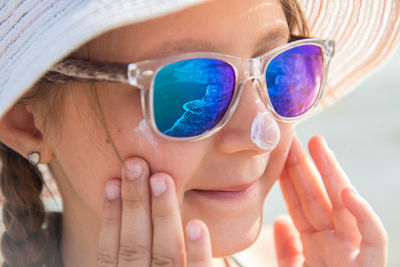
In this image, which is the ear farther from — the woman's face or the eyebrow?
the eyebrow

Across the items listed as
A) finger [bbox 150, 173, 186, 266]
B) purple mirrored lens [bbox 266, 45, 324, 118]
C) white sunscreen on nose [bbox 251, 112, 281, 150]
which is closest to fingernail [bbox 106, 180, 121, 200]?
finger [bbox 150, 173, 186, 266]

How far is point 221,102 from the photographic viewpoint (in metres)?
1.53

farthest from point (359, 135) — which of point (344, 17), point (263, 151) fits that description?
point (263, 151)

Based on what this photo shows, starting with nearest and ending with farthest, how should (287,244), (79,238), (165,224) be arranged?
(165,224), (79,238), (287,244)

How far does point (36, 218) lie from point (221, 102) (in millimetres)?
1171

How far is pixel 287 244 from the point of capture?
2490mm

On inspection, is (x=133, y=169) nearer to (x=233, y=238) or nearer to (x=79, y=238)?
(x=233, y=238)

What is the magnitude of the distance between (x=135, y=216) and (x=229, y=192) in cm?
37

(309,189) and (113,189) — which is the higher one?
(309,189)

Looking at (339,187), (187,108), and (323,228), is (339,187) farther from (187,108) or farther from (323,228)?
(187,108)

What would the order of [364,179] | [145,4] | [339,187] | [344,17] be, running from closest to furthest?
[145,4]
[339,187]
[344,17]
[364,179]

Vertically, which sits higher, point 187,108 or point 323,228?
point 187,108

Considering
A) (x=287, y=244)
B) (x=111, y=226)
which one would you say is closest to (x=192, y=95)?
(x=111, y=226)

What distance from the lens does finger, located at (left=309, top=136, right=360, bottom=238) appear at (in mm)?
2104
